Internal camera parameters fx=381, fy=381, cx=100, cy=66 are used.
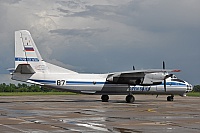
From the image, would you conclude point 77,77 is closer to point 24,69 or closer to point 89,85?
point 89,85

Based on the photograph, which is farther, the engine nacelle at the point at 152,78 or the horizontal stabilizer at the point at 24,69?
the engine nacelle at the point at 152,78

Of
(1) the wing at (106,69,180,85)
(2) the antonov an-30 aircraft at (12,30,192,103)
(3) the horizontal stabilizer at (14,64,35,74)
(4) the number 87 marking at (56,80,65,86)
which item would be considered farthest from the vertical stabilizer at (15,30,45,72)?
(1) the wing at (106,69,180,85)

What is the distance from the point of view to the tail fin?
122 ft

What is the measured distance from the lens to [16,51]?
37250 millimetres

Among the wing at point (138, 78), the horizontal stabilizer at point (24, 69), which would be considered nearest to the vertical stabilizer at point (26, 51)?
the horizontal stabilizer at point (24, 69)

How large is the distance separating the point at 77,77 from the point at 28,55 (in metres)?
5.46

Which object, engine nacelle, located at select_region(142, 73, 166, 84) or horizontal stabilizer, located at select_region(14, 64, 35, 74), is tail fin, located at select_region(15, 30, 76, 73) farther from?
engine nacelle, located at select_region(142, 73, 166, 84)

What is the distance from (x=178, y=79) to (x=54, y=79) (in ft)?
50.8

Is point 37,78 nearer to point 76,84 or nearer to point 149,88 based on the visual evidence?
point 76,84

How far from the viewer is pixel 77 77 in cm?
3909

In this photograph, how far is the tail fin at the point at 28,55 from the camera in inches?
1462

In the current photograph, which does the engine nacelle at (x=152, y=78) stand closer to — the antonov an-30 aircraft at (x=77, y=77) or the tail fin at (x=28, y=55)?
the antonov an-30 aircraft at (x=77, y=77)

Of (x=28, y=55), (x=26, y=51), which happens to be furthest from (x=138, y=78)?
(x=26, y=51)

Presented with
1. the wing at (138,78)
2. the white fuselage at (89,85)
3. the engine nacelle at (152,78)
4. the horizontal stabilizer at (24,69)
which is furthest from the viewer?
the engine nacelle at (152,78)
